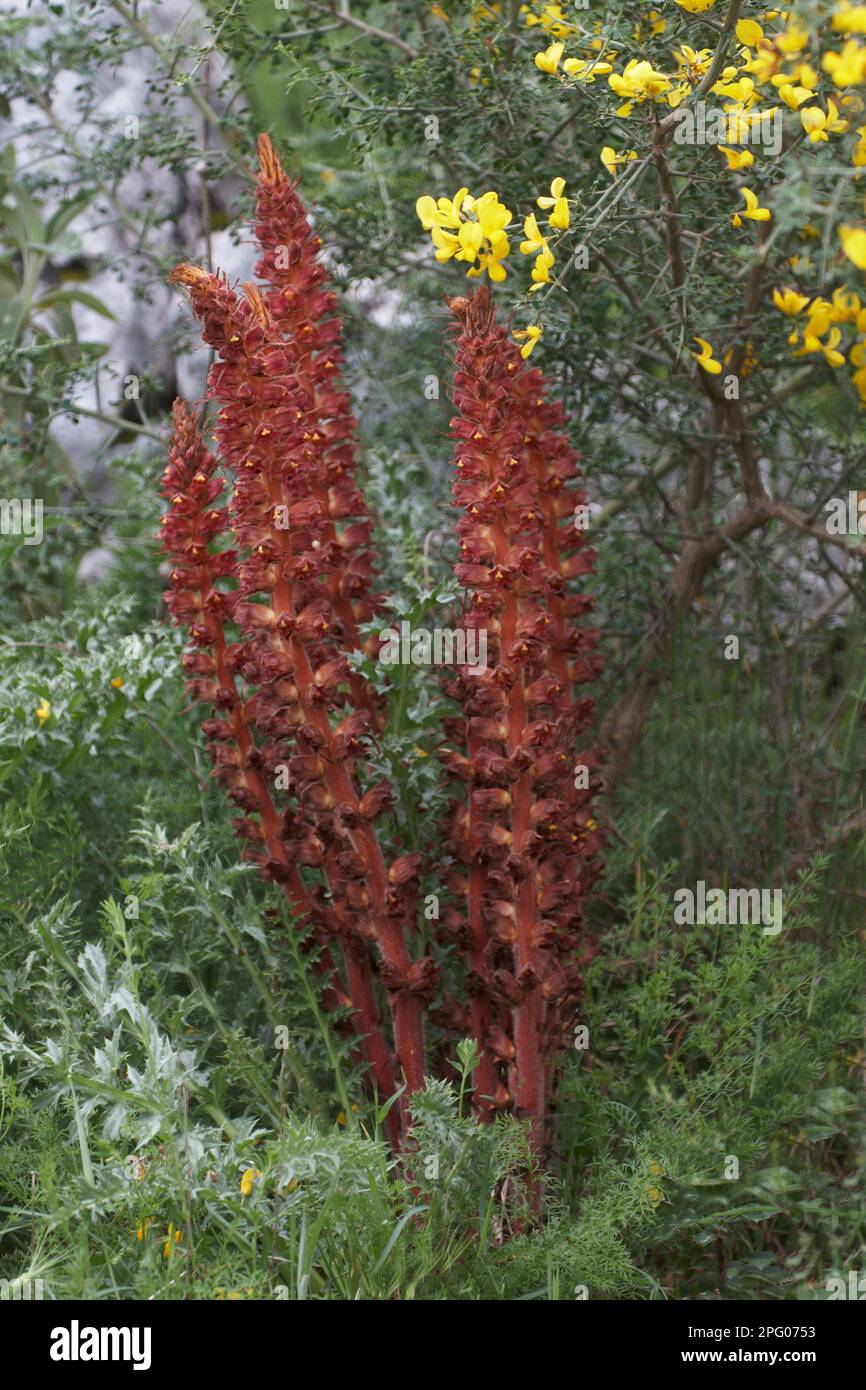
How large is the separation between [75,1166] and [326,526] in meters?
1.26

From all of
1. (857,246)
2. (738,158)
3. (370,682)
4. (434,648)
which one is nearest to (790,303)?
(738,158)

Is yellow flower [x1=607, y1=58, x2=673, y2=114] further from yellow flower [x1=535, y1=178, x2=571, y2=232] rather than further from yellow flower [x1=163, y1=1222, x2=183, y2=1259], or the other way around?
yellow flower [x1=163, y1=1222, x2=183, y2=1259]

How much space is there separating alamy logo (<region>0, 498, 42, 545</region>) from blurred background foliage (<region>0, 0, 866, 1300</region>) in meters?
0.10

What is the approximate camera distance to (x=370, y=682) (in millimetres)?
2857

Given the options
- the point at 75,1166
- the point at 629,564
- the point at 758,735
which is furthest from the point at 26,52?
the point at 75,1166

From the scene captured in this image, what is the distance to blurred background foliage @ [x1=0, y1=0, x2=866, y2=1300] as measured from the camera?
227cm

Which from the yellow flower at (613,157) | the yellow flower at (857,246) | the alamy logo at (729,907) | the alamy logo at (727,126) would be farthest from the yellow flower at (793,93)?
the alamy logo at (729,907)

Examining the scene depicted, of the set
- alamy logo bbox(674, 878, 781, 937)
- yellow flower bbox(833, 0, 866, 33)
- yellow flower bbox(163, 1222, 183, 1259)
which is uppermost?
yellow flower bbox(833, 0, 866, 33)

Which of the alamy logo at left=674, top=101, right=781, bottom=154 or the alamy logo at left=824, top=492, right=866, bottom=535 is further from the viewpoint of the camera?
the alamy logo at left=824, top=492, right=866, bottom=535

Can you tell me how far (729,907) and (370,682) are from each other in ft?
3.07

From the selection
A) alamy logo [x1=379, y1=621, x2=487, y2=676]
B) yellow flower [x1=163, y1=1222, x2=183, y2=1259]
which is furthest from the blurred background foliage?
alamy logo [x1=379, y1=621, x2=487, y2=676]

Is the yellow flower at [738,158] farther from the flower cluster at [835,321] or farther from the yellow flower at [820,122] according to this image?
the flower cluster at [835,321]
